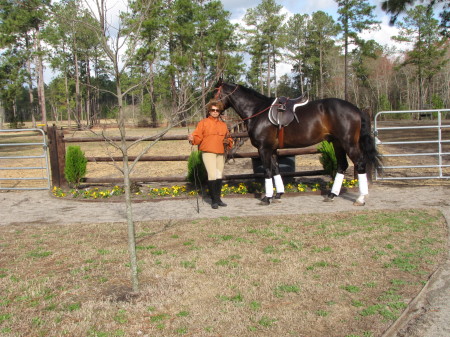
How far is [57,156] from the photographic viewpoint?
966 centimetres

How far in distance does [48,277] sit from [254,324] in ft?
7.82

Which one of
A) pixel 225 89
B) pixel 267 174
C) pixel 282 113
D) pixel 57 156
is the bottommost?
pixel 267 174

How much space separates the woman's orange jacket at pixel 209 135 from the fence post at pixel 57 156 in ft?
13.3

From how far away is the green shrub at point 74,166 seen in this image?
933 centimetres

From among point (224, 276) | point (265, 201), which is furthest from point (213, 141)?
point (224, 276)

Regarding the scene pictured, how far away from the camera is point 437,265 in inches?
171

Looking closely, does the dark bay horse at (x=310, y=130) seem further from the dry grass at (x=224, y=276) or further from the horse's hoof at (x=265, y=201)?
the dry grass at (x=224, y=276)

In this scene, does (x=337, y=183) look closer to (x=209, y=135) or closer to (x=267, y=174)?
(x=267, y=174)

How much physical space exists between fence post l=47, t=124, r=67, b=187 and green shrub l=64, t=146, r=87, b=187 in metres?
0.29

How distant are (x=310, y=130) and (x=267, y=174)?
1.16 meters

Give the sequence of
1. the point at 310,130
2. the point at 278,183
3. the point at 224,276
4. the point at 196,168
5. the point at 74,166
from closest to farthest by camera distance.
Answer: the point at 224,276, the point at 310,130, the point at 278,183, the point at 196,168, the point at 74,166

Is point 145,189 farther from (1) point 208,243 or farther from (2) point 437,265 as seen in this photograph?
(2) point 437,265

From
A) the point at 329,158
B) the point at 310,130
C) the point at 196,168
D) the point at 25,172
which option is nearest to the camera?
the point at 310,130

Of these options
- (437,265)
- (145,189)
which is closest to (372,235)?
(437,265)
